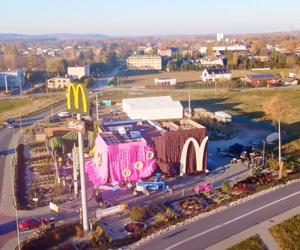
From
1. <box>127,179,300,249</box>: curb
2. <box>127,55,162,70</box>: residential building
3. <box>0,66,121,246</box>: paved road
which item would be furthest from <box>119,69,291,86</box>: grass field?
<box>127,179,300,249</box>: curb

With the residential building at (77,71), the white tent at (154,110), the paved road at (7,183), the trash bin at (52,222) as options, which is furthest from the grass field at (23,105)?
the trash bin at (52,222)

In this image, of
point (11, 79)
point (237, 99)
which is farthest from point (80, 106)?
point (11, 79)

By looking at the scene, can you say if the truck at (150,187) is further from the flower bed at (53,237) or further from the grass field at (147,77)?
the grass field at (147,77)

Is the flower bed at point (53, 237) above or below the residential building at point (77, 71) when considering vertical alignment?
below

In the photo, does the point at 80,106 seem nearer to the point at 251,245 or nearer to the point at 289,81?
the point at 251,245

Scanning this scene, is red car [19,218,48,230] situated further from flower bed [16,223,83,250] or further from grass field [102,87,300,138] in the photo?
grass field [102,87,300,138]
